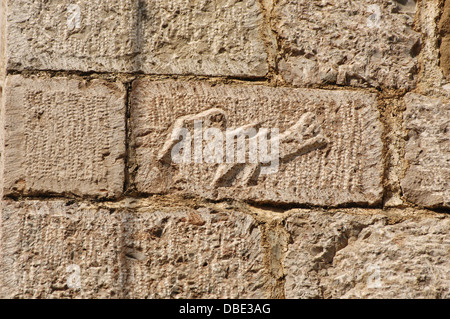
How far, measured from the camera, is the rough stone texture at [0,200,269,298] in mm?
1704

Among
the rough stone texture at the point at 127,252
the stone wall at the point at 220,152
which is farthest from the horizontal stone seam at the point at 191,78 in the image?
the rough stone texture at the point at 127,252

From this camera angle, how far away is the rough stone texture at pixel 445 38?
201cm

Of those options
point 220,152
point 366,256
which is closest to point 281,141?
point 220,152

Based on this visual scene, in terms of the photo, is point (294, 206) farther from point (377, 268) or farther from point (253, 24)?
point (253, 24)

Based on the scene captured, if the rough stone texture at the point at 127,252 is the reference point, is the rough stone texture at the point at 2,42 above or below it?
above

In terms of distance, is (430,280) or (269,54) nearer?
(430,280)

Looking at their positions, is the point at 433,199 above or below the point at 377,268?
above

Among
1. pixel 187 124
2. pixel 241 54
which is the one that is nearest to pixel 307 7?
pixel 241 54

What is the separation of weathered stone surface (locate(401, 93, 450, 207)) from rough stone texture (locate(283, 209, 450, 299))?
98 millimetres

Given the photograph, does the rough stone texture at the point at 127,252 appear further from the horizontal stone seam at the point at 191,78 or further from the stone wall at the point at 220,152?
the horizontal stone seam at the point at 191,78

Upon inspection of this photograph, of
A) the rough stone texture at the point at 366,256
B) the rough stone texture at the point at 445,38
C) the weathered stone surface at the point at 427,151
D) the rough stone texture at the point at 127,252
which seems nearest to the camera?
the rough stone texture at the point at 127,252

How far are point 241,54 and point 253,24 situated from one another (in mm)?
141

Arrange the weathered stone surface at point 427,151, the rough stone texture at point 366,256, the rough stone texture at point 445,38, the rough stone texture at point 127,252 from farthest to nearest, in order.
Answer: the rough stone texture at point 445,38 < the weathered stone surface at point 427,151 < the rough stone texture at point 366,256 < the rough stone texture at point 127,252

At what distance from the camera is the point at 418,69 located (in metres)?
2.01
